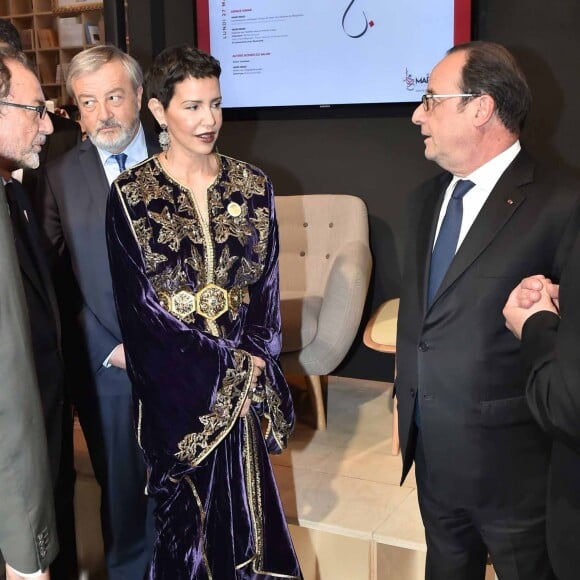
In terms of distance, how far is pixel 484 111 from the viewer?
184cm

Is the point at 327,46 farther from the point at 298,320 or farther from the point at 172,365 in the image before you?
the point at 172,365

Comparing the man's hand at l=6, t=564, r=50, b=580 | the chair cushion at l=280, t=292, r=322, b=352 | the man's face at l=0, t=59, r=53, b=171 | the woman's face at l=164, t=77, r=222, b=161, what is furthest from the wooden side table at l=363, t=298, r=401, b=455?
the man's hand at l=6, t=564, r=50, b=580

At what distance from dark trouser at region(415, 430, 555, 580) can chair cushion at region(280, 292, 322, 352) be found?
1411 mm

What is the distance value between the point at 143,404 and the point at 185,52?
0.92 meters

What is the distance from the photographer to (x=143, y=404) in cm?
209

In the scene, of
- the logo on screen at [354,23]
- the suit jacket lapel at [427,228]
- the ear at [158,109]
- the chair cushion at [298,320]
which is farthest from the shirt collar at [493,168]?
the logo on screen at [354,23]

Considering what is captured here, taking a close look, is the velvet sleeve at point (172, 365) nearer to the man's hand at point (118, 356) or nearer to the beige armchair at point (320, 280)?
the man's hand at point (118, 356)

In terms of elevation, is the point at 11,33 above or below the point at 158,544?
above

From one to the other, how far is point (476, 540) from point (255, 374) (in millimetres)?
695

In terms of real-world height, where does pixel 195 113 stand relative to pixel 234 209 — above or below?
above

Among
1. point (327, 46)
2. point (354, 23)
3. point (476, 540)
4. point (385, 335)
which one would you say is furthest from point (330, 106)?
point (476, 540)

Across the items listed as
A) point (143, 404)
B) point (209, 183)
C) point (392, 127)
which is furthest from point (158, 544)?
point (392, 127)

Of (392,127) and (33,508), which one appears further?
(392,127)

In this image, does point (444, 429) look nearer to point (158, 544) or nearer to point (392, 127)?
point (158, 544)
